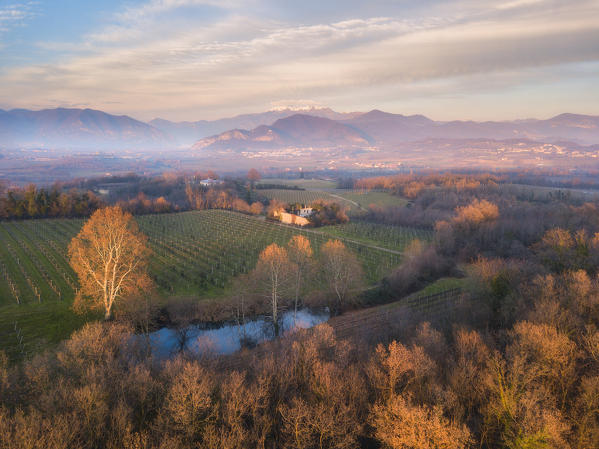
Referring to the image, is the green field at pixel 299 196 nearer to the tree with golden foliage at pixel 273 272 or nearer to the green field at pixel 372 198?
the green field at pixel 372 198

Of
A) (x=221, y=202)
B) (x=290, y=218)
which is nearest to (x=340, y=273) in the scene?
(x=290, y=218)

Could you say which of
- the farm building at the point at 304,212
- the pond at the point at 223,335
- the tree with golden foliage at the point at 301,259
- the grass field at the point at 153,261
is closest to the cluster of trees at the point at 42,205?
the grass field at the point at 153,261

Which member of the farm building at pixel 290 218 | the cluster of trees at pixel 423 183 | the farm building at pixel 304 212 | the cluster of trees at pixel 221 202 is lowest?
the farm building at pixel 290 218

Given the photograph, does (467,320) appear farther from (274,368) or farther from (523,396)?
(274,368)

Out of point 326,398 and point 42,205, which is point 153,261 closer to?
point 326,398

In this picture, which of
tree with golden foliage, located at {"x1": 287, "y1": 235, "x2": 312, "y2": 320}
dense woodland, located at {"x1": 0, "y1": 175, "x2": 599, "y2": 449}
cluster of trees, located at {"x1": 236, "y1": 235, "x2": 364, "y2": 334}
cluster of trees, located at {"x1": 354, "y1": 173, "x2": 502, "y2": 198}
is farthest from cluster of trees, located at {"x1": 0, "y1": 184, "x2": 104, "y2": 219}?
cluster of trees, located at {"x1": 354, "y1": 173, "x2": 502, "y2": 198}

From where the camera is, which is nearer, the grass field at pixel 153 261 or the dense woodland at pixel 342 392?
the dense woodland at pixel 342 392
